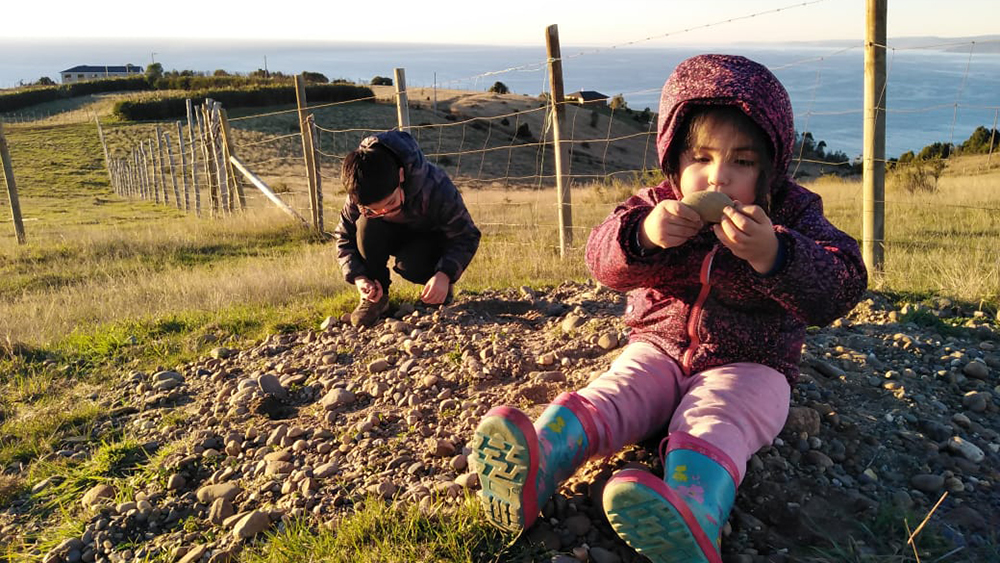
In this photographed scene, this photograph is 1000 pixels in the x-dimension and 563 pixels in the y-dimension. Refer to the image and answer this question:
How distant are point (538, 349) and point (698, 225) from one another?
1457 mm

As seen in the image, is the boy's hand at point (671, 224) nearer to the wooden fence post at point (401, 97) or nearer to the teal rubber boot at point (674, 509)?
the teal rubber boot at point (674, 509)

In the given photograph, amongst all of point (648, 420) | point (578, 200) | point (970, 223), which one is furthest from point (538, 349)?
point (578, 200)

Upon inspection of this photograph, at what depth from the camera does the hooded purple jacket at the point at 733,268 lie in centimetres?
202

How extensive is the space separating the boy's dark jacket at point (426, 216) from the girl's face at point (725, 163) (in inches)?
73.7

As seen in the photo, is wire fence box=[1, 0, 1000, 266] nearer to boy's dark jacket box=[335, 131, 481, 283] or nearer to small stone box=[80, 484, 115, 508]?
boy's dark jacket box=[335, 131, 481, 283]

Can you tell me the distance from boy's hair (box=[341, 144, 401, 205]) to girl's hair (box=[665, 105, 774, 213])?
1628 millimetres

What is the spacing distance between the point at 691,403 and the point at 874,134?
339 centimetres

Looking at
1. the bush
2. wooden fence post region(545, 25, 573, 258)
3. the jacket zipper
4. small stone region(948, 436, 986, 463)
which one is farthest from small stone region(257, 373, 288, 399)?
the bush

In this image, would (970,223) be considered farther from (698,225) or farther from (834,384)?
(698,225)

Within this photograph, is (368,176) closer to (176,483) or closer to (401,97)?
(176,483)

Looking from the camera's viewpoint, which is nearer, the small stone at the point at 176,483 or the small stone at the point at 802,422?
the small stone at the point at 802,422

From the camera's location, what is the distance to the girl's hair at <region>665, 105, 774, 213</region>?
207cm

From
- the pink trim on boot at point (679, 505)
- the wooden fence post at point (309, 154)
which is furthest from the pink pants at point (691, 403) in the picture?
the wooden fence post at point (309, 154)

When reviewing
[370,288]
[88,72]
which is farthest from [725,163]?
[88,72]
